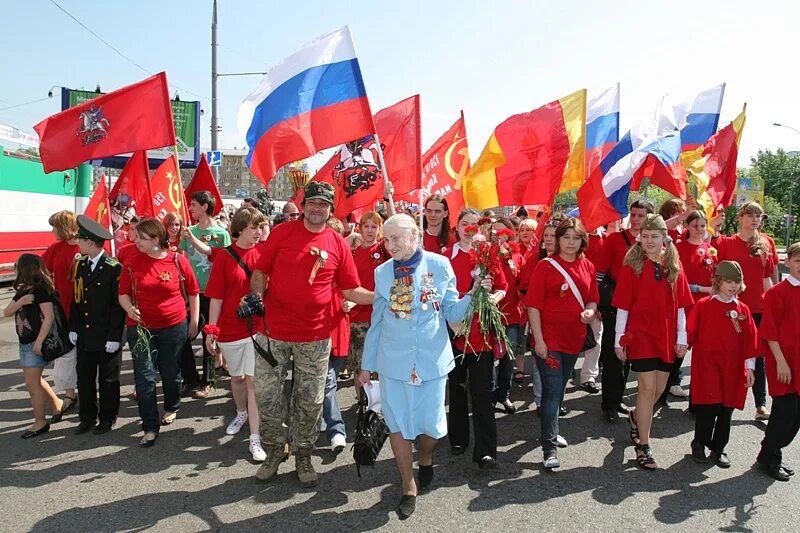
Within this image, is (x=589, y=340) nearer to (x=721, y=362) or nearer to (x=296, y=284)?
(x=721, y=362)

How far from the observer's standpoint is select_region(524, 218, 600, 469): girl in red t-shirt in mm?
4395

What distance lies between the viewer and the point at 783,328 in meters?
4.24

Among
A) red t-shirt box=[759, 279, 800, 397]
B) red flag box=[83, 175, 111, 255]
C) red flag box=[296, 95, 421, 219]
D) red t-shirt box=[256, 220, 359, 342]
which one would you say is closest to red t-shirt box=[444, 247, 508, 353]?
red t-shirt box=[256, 220, 359, 342]

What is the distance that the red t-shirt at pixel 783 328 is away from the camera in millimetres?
4168

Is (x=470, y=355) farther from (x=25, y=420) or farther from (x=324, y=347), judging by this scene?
(x=25, y=420)

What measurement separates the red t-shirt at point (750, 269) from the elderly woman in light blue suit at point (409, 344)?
3.65 meters

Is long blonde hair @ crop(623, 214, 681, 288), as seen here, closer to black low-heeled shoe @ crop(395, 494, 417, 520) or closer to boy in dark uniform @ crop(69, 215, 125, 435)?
black low-heeled shoe @ crop(395, 494, 417, 520)

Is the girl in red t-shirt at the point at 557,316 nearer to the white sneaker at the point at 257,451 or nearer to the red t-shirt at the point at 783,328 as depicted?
the red t-shirt at the point at 783,328

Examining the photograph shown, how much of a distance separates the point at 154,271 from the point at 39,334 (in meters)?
1.17

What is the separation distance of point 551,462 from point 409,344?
1.56 metres

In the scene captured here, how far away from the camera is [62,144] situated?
5.74 meters

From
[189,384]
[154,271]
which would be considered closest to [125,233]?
[189,384]

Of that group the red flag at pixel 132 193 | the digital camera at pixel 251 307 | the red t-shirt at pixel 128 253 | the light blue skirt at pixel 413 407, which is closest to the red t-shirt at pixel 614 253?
the light blue skirt at pixel 413 407

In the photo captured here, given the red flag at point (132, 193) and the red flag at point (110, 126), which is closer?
the red flag at point (110, 126)
